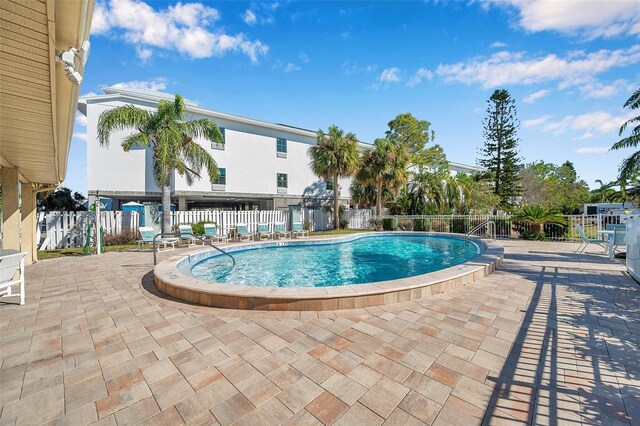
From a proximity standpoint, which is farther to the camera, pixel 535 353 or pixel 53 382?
pixel 535 353

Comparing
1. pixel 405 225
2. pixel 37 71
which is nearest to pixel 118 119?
pixel 37 71

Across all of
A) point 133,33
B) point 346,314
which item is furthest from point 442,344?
point 133,33

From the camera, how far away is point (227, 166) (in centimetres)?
1991

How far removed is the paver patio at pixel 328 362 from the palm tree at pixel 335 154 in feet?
48.4

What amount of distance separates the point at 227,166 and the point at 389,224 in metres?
12.9

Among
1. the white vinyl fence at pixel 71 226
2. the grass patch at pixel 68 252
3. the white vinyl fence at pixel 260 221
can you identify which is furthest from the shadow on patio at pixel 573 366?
the white vinyl fence at pixel 71 226

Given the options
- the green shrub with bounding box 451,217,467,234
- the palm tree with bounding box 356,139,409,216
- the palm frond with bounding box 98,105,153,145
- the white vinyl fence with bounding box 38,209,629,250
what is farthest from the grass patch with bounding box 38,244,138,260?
the green shrub with bounding box 451,217,467,234

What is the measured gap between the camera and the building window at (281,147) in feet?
73.3

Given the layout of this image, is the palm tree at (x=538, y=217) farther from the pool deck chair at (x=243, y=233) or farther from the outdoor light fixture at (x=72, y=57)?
the outdoor light fixture at (x=72, y=57)

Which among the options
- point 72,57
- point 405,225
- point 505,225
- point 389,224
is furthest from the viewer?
point 389,224

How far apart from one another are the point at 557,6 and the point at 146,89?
23301 millimetres

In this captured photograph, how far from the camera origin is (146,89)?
1944cm

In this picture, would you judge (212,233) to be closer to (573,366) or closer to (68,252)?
(68,252)

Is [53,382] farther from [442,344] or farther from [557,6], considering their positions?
[557,6]
